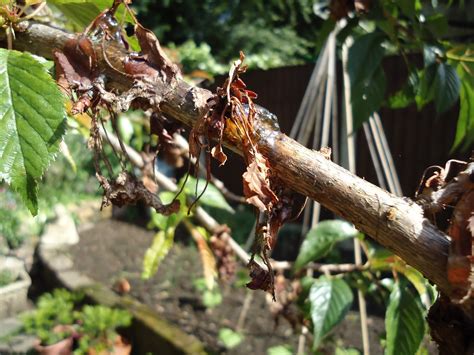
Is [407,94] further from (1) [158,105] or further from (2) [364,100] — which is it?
(1) [158,105]

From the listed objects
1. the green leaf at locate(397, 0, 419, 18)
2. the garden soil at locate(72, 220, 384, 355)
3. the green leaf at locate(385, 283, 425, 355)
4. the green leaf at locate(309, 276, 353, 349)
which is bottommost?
the garden soil at locate(72, 220, 384, 355)

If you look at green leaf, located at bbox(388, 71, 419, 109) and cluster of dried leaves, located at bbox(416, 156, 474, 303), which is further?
green leaf, located at bbox(388, 71, 419, 109)

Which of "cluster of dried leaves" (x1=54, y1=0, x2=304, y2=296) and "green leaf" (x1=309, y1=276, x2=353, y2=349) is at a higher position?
"cluster of dried leaves" (x1=54, y1=0, x2=304, y2=296)

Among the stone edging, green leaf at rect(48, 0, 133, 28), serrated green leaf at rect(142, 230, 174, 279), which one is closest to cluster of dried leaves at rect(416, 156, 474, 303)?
green leaf at rect(48, 0, 133, 28)

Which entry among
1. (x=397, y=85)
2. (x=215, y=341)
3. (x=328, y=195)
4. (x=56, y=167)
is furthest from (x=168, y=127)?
(x=56, y=167)

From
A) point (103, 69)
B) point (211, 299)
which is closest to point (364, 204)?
point (103, 69)

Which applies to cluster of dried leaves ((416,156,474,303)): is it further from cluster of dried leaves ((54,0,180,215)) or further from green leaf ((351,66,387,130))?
green leaf ((351,66,387,130))
